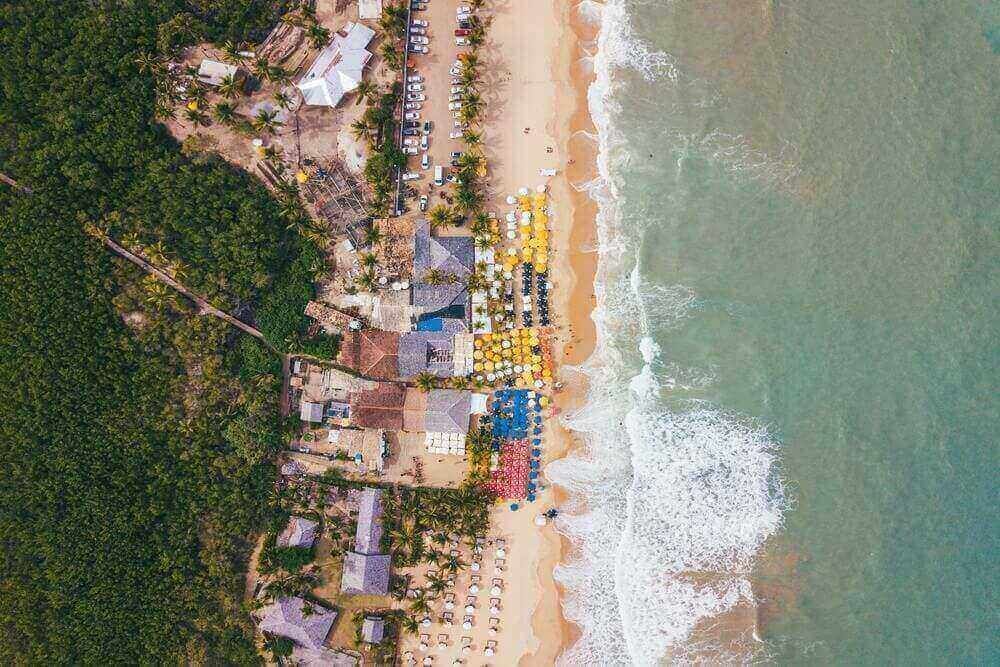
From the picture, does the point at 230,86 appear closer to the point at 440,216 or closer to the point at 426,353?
the point at 440,216

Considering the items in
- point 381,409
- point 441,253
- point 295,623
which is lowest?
point 295,623

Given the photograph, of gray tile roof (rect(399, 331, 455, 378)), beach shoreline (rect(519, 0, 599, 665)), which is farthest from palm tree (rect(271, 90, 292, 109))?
beach shoreline (rect(519, 0, 599, 665))

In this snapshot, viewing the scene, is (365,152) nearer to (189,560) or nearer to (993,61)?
(189,560)

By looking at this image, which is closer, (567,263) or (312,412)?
(312,412)

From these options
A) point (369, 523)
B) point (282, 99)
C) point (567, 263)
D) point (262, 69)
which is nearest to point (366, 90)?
point (282, 99)

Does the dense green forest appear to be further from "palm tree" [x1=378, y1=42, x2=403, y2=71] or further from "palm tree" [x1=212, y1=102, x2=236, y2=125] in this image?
"palm tree" [x1=378, y1=42, x2=403, y2=71]
